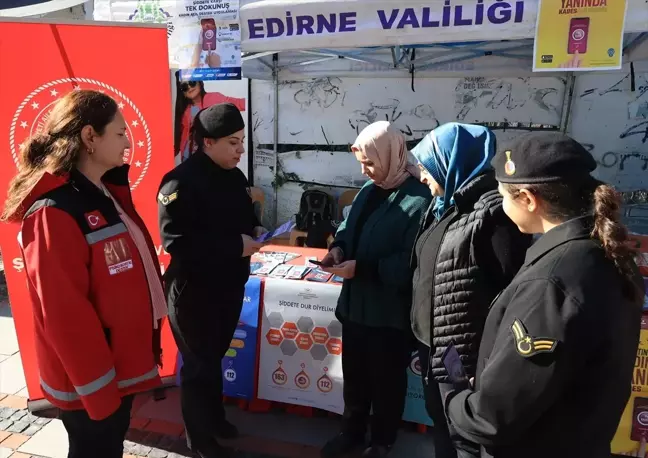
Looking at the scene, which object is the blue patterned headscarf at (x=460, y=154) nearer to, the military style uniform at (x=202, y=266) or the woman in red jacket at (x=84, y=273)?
the military style uniform at (x=202, y=266)

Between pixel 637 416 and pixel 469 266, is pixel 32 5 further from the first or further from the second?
pixel 637 416

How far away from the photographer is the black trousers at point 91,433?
1.63m

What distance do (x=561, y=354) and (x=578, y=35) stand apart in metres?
2.25

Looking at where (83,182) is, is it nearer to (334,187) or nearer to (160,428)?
(160,428)

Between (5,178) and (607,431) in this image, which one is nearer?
(607,431)

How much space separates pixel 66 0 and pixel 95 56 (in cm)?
150

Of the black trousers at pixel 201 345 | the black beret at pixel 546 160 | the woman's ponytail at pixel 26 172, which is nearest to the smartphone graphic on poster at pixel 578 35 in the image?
the black beret at pixel 546 160

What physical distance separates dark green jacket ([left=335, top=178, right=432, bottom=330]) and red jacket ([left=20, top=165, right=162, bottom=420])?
0.96m

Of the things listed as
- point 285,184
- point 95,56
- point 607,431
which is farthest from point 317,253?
point 285,184

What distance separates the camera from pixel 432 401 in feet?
6.16

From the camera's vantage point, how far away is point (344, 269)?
2172mm

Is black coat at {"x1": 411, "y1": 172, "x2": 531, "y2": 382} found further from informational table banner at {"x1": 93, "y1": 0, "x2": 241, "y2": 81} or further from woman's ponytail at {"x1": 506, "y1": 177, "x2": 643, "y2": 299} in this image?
informational table banner at {"x1": 93, "y1": 0, "x2": 241, "y2": 81}

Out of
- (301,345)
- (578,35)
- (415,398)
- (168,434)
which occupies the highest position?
(578,35)

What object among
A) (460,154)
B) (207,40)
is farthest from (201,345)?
(207,40)
